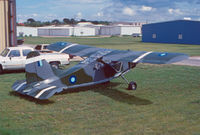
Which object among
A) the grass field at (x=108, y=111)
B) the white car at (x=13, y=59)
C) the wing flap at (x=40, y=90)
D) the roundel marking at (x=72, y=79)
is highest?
the white car at (x=13, y=59)

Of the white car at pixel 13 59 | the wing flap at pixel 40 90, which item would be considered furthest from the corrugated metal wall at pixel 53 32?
the wing flap at pixel 40 90

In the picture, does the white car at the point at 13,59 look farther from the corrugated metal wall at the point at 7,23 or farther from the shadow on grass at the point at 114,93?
the shadow on grass at the point at 114,93

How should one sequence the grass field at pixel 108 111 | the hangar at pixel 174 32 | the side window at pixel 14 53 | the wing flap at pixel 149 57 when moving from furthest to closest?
the hangar at pixel 174 32, the side window at pixel 14 53, the wing flap at pixel 149 57, the grass field at pixel 108 111

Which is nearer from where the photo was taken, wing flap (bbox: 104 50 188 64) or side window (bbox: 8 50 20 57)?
wing flap (bbox: 104 50 188 64)

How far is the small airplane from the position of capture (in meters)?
9.00

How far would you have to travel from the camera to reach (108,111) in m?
8.62

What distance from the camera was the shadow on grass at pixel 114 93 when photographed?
9930 mm

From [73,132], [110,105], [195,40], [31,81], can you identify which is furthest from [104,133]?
[195,40]

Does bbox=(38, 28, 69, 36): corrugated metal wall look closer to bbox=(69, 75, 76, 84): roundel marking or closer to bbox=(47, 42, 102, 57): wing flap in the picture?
bbox=(47, 42, 102, 57): wing flap

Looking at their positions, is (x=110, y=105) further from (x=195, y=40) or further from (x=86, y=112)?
(x=195, y=40)

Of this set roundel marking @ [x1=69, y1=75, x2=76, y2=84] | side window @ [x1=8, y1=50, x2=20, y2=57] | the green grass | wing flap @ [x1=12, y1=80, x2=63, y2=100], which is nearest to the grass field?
wing flap @ [x1=12, y1=80, x2=63, y2=100]

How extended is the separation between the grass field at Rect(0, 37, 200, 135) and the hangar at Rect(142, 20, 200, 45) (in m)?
41.2

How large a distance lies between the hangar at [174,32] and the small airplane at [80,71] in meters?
43.0

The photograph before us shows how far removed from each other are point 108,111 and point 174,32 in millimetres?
49785
